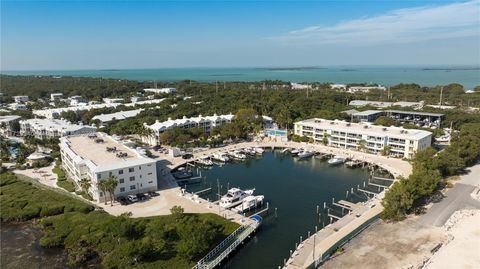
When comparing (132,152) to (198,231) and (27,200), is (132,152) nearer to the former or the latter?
(27,200)

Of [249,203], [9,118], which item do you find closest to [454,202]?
[249,203]

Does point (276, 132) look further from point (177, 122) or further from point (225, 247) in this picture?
point (225, 247)

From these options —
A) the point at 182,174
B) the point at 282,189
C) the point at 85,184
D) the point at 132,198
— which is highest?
the point at 85,184

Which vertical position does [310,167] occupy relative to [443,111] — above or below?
below

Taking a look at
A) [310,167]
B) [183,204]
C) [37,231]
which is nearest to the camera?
[37,231]

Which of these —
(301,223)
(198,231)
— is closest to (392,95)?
(301,223)

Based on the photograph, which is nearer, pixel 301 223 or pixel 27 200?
pixel 301 223

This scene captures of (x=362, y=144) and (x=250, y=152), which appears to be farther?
(x=250, y=152)
